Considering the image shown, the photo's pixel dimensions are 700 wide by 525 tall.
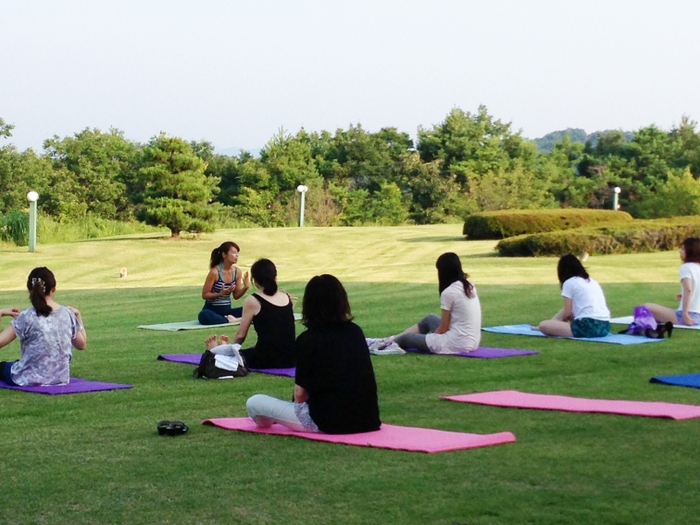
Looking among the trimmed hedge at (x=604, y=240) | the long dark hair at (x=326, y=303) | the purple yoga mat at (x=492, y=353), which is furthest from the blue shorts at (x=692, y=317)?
the trimmed hedge at (x=604, y=240)

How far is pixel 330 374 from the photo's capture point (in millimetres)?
6590

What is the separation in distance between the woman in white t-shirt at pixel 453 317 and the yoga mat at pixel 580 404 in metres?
2.51

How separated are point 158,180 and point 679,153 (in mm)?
27390

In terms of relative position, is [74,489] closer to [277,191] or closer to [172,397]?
[172,397]

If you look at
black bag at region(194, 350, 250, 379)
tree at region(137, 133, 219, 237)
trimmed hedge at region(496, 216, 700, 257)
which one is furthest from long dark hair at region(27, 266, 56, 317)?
tree at region(137, 133, 219, 237)

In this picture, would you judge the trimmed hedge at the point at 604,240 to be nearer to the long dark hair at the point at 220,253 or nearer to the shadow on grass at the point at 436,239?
the shadow on grass at the point at 436,239

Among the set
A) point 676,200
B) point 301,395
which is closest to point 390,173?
point 676,200

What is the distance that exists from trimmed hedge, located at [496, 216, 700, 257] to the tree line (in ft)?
41.3

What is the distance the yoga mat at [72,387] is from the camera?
873 cm

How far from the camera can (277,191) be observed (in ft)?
162

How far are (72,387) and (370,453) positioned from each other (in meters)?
3.63

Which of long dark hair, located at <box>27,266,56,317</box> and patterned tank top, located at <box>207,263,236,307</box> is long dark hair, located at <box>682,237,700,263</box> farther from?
long dark hair, located at <box>27,266,56,317</box>

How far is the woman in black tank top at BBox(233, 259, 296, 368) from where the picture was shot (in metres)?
10.0

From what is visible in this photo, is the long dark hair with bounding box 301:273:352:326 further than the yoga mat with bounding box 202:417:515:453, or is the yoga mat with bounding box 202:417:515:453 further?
the long dark hair with bounding box 301:273:352:326
